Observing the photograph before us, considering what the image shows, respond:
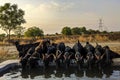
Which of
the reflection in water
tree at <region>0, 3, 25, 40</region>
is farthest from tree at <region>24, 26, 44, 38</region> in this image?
the reflection in water

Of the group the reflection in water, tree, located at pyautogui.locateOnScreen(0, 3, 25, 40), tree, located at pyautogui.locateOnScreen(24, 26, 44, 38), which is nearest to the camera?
the reflection in water

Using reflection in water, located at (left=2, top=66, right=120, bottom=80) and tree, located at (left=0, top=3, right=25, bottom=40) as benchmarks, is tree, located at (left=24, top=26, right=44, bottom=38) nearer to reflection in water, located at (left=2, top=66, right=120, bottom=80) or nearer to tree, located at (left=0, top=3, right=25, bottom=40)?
tree, located at (left=0, top=3, right=25, bottom=40)

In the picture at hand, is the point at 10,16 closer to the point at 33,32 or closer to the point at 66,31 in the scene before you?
the point at 33,32

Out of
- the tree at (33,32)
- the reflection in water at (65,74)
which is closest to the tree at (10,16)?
the tree at (33,32)

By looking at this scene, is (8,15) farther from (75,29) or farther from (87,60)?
(87,60)

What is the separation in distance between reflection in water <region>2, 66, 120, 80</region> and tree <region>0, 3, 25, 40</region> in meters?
38.6

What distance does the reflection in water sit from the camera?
1608 cm

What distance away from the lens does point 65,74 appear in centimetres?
1708

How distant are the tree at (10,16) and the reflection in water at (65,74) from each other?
38588mm

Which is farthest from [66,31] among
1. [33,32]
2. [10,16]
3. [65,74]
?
→ [65,74]

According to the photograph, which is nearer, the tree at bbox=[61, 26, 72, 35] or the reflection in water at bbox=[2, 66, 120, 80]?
the reflection in water at bbox=[2, 66, 120, 80]

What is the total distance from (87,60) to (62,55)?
63.5 inches

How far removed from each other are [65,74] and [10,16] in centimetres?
4114

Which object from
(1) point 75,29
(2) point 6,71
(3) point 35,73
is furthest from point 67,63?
(1) point 75,29
